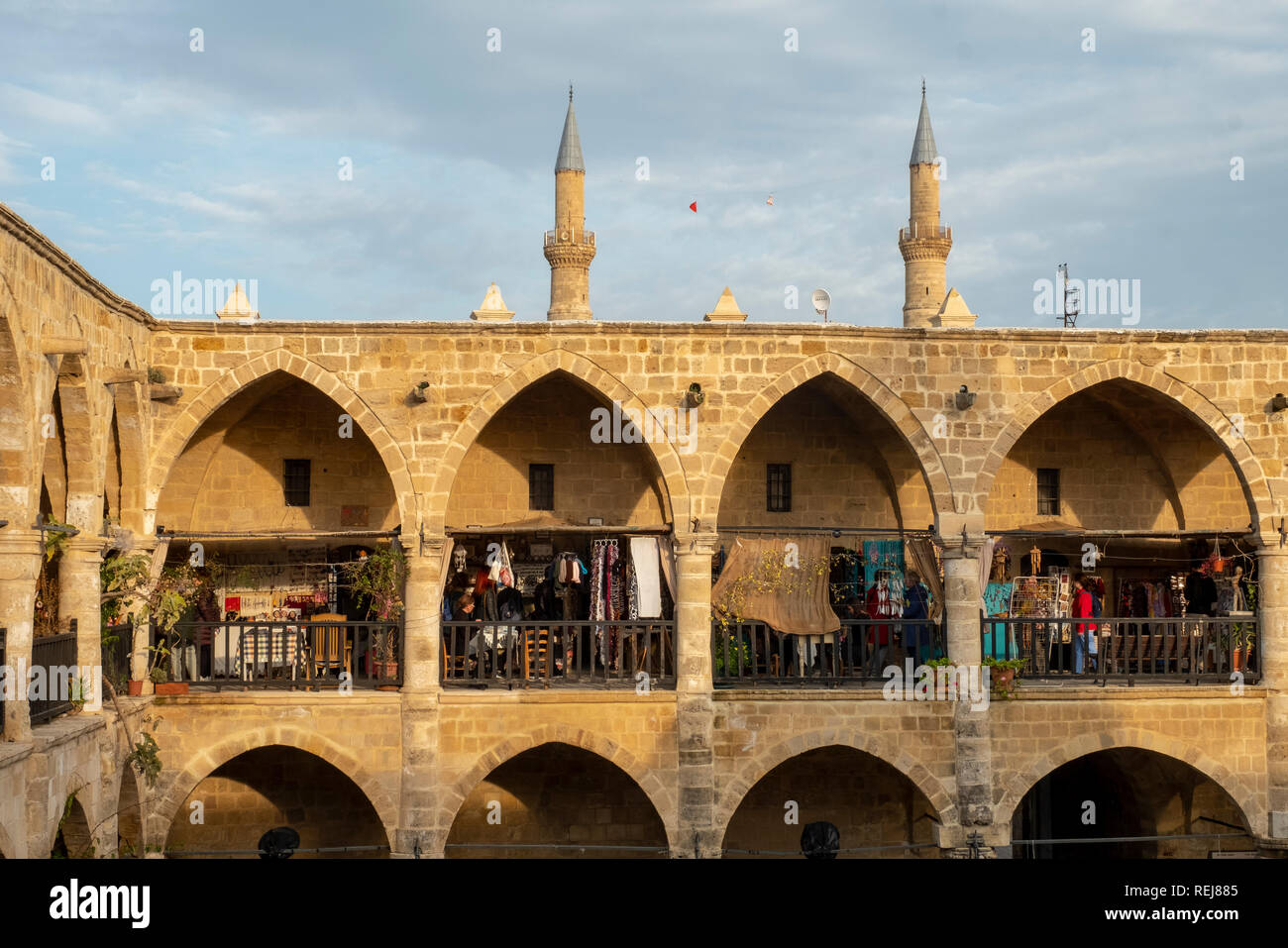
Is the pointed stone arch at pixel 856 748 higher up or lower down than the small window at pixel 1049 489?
lower down

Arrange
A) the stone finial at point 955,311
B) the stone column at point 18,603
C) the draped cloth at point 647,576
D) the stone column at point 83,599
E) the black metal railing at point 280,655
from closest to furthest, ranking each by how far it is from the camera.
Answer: the stone column at point 18,603 → the stone column at point 83,599 → the black metal railing at point 280,655 → the draped cloth at point 647,576 → the stone finial at point 955,311

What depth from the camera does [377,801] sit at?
14.4 meters

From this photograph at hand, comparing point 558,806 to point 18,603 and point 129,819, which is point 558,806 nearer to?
point 129,819

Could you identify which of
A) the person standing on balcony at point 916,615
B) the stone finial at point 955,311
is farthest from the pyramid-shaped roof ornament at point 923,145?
the person standing on balcony at point 916,615

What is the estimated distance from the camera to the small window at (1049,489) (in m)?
17.5

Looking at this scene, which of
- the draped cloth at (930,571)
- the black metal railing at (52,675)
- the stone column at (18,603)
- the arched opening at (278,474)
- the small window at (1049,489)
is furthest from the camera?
the small window at (1049,489)

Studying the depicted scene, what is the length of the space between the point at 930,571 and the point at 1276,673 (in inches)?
148

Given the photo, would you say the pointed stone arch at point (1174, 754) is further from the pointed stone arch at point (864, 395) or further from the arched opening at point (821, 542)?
the pointed stone arch at point (864, 395)

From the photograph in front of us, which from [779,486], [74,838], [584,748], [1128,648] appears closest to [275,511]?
[584,748]

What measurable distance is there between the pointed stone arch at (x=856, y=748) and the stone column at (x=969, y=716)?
7.1 inches

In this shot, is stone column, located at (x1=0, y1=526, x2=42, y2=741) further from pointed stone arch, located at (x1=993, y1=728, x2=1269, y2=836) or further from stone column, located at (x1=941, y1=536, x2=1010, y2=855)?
pointed stone arch, located at (x1=993, y1=728, x2=1269, y2=836)

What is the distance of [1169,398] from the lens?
1526cm
